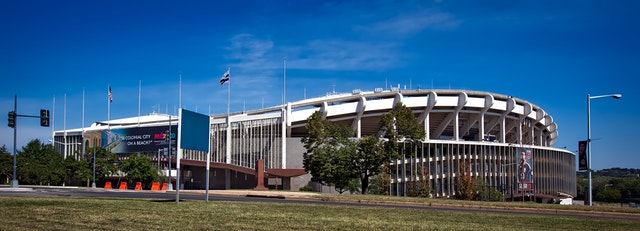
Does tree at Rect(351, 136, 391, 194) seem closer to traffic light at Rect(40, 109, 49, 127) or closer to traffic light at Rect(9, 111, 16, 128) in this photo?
traffic light at Rect(40, 109, 49, 127)

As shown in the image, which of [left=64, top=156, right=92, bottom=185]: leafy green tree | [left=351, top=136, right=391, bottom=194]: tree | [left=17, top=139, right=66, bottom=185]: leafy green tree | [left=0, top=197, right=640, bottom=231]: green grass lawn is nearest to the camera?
[left=0, top=197, right=640, bottom=231]: green grass lawn

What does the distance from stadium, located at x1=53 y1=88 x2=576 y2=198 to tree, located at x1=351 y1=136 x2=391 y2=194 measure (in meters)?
16.9

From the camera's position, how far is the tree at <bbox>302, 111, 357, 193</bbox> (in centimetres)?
5897

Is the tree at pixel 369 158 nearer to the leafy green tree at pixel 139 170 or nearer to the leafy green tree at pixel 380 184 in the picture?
the leafy green tree at pixel 380 184

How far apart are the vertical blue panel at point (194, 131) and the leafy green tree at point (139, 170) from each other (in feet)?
149

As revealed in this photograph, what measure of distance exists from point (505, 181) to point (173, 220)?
8588 centimetres

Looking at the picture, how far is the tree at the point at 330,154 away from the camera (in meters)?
59.0

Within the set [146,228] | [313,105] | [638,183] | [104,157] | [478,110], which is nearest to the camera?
[146,228]

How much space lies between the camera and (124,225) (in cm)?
1440

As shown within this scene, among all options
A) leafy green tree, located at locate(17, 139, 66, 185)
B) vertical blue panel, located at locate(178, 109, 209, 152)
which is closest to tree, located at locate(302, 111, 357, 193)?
leafy green tree, located at locate(17, 139, 66, 185)

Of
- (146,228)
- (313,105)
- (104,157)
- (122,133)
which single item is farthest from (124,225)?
(122,133)

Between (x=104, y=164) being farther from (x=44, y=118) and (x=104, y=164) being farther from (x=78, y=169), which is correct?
(x=44, y=118)

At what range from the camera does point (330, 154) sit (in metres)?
60.3

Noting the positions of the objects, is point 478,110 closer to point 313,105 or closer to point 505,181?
point 505,181
